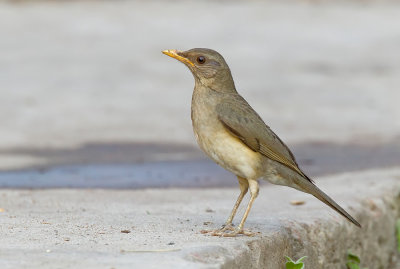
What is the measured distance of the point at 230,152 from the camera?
5.64 m

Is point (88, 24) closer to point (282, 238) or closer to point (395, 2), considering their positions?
point (395, 2)

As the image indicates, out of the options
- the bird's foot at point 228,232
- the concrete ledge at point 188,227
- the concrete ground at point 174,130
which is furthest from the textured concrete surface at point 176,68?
the bird's foot at point 228,232

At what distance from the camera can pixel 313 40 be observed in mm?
17203

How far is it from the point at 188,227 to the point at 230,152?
0.64 m

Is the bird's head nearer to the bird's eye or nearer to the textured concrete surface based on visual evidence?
the bird's eye

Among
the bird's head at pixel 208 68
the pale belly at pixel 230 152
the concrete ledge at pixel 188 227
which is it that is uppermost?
the bird's head at pixel 208 68

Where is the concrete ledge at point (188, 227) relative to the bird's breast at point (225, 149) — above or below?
below

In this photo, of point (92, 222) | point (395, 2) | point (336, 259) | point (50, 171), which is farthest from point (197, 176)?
point (395, 2)

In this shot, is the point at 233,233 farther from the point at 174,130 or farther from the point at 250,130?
the point at 174,130

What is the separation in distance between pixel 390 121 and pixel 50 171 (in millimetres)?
5533

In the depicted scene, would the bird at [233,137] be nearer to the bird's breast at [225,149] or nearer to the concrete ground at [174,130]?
the bird's breast at [225,149]

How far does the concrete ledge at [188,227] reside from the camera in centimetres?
496

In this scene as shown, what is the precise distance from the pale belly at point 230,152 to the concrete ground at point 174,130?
411 mm

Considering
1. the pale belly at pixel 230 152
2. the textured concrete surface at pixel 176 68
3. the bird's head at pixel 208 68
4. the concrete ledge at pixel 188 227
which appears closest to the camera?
the concrete ledge at pixel 188 227
